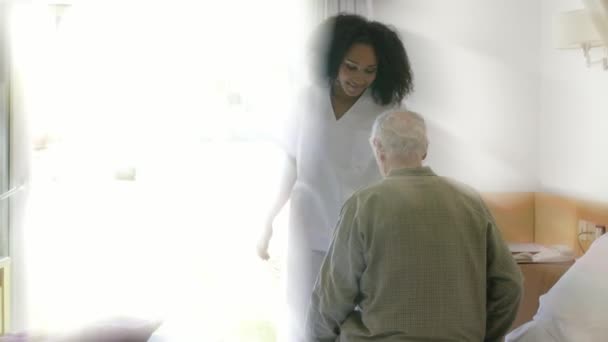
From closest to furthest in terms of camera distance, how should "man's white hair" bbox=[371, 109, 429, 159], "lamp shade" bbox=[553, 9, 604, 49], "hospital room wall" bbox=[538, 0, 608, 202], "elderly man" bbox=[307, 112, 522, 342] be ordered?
"elderly man" bbox=[307, 112, 522, 342], "man's white hair" bbox=[371, 109, 429, 159], "lamp shade" bbox=[553, 9, 604, 49], "hospital room wall" bbox=[538, 0, 608, 202]

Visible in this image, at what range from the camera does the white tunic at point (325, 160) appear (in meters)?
2.26

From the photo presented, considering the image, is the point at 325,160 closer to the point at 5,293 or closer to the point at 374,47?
the point at 374,47

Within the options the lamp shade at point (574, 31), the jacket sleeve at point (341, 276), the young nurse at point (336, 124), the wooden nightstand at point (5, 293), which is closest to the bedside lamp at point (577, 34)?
the lamp shade at point (574, 31)

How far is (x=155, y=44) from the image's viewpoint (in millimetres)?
2479

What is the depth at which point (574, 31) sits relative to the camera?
208cm

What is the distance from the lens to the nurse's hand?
8.02ft

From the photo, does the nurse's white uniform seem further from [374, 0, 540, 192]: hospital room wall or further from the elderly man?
the elderly man

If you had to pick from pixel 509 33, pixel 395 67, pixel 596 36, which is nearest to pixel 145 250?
pixel 395 67

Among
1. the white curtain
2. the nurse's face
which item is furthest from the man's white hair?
the white curtain

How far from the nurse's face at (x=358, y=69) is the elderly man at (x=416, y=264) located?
715mm

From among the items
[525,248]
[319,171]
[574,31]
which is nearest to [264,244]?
[319,171]

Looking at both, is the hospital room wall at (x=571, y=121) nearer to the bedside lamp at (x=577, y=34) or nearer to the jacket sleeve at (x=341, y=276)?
the bedside lamp at (x=577, y=34)

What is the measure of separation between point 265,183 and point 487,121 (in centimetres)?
82

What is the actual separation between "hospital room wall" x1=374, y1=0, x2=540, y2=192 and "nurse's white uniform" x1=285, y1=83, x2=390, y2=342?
28 cm
